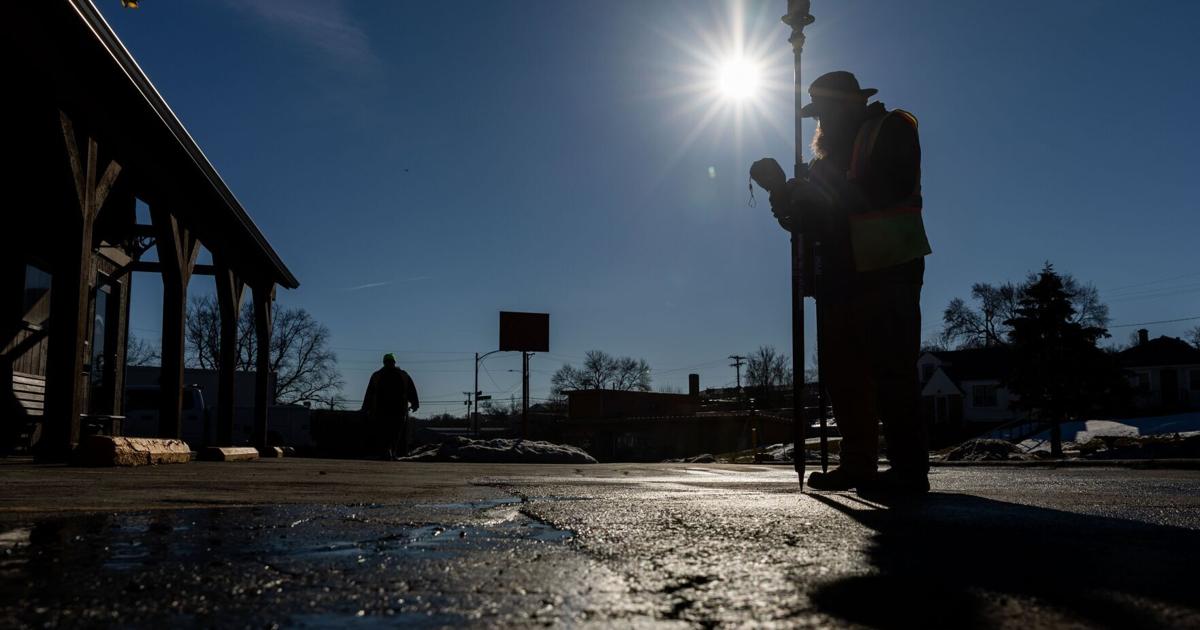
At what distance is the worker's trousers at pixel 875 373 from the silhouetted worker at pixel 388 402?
906cm

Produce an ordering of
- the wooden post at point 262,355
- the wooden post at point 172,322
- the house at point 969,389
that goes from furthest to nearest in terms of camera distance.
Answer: the house at point 969,389 → the wooden post at point 262,355 → the wooden post at point 172,322

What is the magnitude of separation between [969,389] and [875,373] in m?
58.5

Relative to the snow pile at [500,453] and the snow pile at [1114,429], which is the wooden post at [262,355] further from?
the snow pile at [1114,429]

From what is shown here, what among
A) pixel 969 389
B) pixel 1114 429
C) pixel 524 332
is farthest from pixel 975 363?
pixel 524 332

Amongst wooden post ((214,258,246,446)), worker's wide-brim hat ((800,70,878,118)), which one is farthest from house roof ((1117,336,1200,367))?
worker's wide-brim hat ((800,70,878,118))

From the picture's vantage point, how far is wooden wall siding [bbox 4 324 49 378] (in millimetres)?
10086

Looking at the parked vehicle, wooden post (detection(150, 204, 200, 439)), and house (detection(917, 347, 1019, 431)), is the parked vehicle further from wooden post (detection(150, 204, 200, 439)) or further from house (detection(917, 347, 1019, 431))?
house (detection(917, 347, 1019, 431))

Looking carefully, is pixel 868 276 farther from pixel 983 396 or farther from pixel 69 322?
pixel 983 396

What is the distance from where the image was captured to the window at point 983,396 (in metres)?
55.5

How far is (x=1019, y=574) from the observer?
126cm

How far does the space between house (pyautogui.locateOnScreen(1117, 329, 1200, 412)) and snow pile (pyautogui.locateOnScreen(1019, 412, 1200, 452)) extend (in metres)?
14.6

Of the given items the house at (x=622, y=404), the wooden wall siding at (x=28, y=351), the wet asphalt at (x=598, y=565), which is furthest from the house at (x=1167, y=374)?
the wet asphalt at (x=598, y=565)

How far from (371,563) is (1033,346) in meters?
37.3

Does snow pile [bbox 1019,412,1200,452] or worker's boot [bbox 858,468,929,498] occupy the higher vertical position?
worker's boot [bbox 858,468,929,498]
